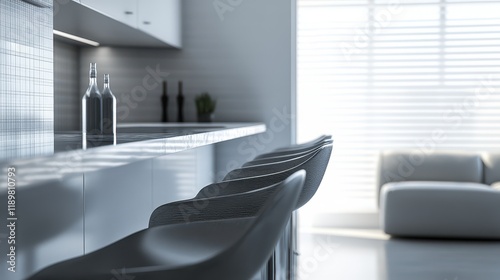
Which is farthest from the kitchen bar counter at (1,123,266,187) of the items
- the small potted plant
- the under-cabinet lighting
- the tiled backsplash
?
the small potted plant

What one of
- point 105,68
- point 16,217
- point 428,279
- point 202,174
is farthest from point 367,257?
point 16,217

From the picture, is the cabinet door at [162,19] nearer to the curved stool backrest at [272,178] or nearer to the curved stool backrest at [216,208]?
the curved stool backrest at [272,178]

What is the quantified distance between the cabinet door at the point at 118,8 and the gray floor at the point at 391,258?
5.50ft

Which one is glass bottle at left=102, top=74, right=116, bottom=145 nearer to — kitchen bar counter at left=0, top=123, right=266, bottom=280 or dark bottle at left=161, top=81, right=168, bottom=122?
kitchen bar counter at left=0, top=123, right=266, bottom=280

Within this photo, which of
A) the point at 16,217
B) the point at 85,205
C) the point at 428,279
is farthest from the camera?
the point at 428,279

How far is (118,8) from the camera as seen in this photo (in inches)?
135

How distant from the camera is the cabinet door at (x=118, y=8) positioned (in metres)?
3.05

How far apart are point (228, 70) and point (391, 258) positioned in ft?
6.01

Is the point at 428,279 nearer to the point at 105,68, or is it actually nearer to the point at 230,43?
the point at 230,43

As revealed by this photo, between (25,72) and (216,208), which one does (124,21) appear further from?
(216,208)

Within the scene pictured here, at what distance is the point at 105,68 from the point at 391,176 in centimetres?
241

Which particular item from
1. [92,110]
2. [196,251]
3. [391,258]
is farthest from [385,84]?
[196,251]

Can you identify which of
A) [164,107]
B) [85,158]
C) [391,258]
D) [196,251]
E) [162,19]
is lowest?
[391,258]

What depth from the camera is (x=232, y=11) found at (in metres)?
5.09
